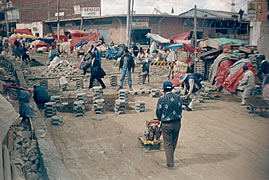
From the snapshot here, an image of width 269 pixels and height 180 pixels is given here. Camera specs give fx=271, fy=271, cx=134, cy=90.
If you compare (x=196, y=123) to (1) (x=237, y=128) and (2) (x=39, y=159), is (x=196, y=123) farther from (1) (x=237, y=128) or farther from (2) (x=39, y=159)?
(2) (x=39, y=159)

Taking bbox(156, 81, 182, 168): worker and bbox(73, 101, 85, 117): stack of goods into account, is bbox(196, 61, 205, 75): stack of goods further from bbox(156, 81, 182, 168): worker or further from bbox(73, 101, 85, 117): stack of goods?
bbox(156, 81, 182, 168): worker

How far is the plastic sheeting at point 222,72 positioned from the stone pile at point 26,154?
9.43m

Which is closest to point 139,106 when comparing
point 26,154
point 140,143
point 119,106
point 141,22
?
point 119,106

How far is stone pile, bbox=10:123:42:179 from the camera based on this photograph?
17.8 ft

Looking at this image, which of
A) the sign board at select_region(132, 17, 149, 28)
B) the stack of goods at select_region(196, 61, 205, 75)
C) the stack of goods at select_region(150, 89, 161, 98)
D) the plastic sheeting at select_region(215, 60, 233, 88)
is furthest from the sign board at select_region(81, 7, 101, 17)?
the stack of goods at select_region(150, 89, 161, 98)

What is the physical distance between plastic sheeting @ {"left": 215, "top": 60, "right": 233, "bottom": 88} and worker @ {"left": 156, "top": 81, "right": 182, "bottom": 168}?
8.69 metres

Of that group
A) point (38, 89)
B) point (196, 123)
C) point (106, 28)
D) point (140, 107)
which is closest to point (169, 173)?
point (196, 123)

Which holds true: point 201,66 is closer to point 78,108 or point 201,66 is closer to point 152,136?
point 78,108

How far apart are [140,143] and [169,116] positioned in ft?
5.31

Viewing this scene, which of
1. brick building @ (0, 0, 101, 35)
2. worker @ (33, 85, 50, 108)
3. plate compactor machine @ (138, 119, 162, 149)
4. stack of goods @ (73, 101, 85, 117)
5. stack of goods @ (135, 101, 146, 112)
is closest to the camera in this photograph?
plate compactor machine @ (138, 119, 162, 149)

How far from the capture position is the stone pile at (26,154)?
213 inches

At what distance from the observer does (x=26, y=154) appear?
19.9 feet

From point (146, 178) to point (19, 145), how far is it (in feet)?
11.1

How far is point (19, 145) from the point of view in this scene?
6547mm
